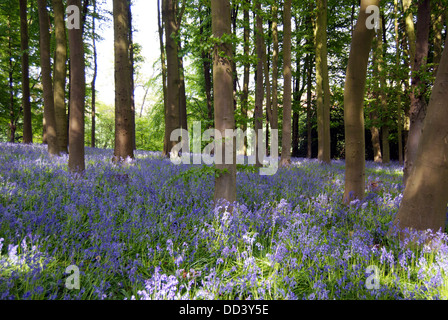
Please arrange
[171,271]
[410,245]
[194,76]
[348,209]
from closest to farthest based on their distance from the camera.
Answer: [171,271]
[410,245]
[348,209]
[194,76]

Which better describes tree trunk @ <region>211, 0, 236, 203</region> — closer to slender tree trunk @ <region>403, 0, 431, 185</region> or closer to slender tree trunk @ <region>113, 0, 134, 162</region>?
slender tree trunk @ <region>403, 0, 431, 185</region>

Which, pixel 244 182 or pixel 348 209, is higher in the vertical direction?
pixel 244 182

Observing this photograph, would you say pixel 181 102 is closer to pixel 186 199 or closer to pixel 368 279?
pixel 186 199

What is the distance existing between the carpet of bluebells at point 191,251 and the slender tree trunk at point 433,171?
46 cm

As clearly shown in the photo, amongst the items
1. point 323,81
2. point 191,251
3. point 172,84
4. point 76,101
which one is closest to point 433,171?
point 191,251

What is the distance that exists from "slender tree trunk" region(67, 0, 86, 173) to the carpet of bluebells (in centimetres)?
90

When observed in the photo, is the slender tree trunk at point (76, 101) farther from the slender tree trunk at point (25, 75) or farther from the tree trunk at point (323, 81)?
the tree trunk at point (323, 81)

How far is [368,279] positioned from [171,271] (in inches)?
78.4

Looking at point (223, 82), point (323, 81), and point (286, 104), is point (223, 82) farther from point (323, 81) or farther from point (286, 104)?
point (323, 81)

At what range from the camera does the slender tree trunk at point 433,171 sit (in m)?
3.33

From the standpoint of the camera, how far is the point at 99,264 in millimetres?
2646

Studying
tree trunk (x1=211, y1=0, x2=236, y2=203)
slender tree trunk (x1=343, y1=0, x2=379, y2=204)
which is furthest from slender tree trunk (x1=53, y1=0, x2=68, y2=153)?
slender tree trunk (x1=343, y1=0, x2=379, y2=204)

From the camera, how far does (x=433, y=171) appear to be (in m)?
3.37
